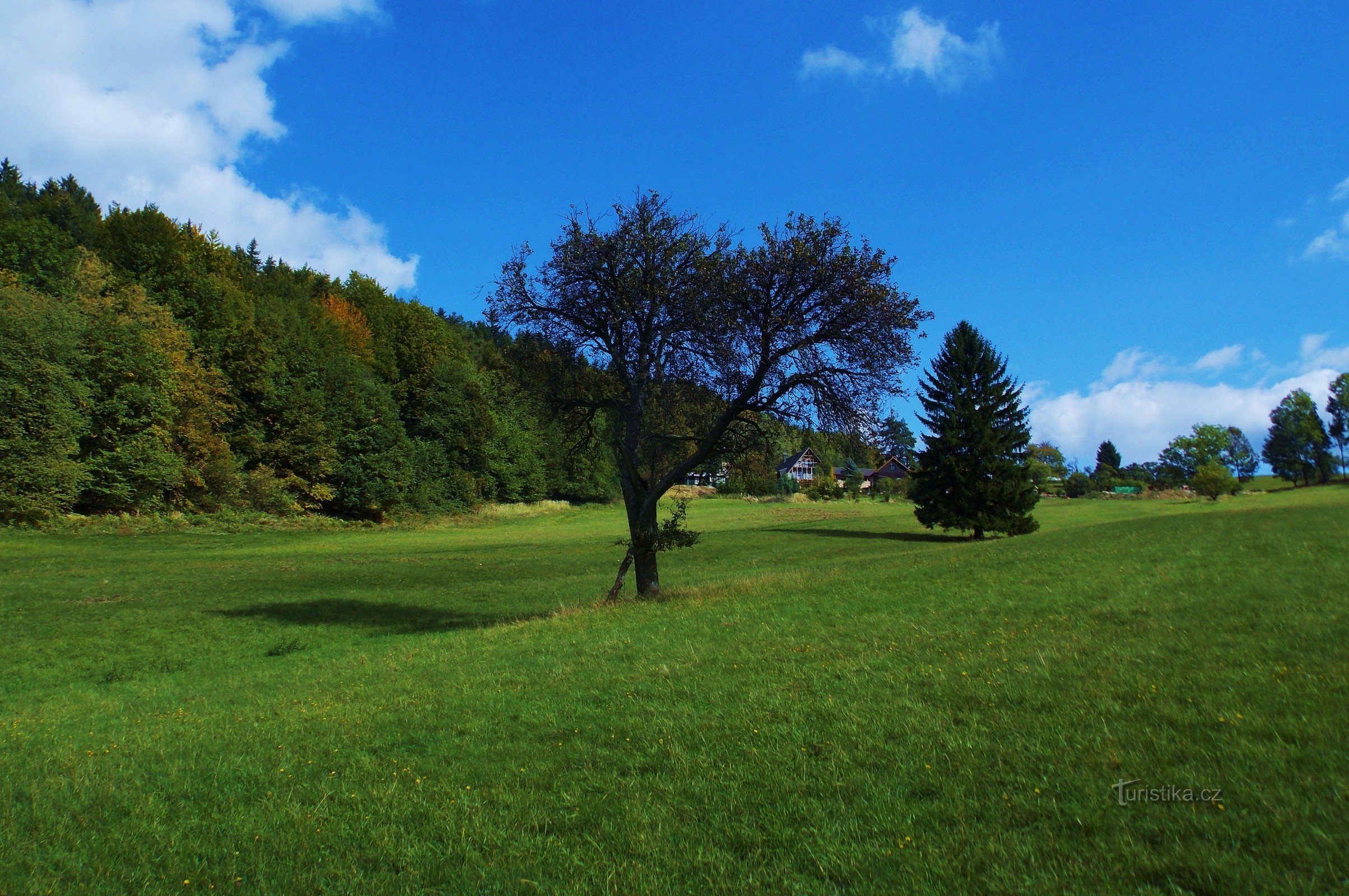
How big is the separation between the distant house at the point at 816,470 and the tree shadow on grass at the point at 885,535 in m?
58.7

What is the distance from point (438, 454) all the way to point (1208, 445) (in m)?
127

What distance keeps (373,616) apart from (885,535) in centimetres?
3608

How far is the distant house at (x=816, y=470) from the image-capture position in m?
117

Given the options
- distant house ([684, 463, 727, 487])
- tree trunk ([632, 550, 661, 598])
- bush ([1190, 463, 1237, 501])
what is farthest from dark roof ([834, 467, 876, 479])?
Answer: tree trunk ([632, 550, 661, 598])

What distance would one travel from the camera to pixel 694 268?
1848cm

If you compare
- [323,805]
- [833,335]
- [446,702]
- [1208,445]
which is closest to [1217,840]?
[323,805]

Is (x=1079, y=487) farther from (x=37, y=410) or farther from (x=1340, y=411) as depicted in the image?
(x=37, y=410)

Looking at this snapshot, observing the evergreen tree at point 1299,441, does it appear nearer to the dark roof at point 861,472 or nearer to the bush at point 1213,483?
the bush at point 1213,483

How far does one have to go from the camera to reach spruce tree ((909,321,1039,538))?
4509cm

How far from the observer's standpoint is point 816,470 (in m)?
121

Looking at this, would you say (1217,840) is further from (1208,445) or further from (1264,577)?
(1208,445)

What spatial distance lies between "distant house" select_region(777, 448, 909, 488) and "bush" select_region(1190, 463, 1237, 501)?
40900 mm

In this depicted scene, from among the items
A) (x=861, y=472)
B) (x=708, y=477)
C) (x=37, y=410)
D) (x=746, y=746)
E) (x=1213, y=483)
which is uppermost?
(x=37, y=410)

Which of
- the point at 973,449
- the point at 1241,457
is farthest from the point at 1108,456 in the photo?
the point at 973,449
